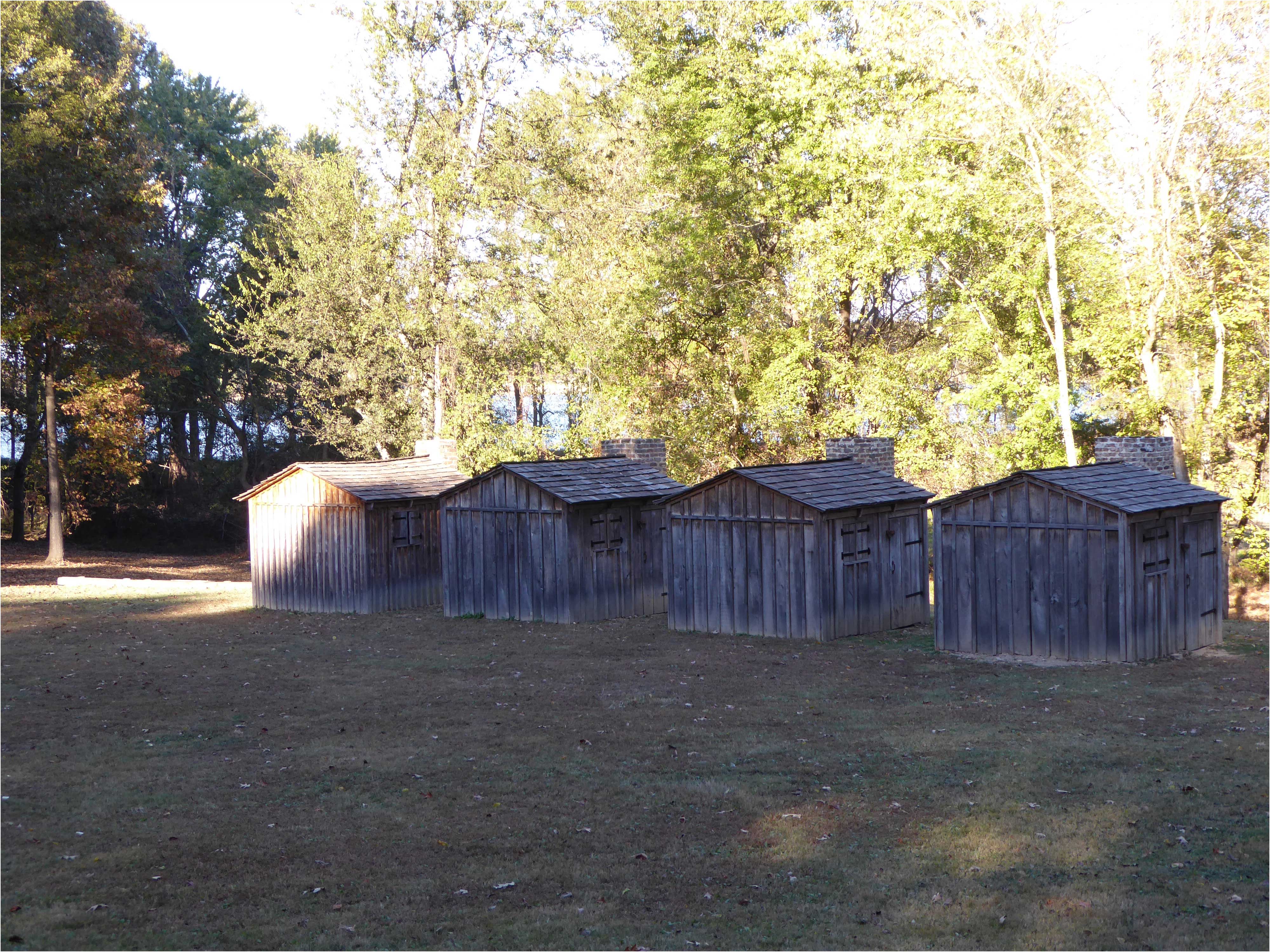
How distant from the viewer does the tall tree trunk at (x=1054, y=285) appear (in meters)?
25.5

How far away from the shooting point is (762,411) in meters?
33.8

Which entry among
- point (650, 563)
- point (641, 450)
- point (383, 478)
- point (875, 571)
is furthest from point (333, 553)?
point (875, 571)

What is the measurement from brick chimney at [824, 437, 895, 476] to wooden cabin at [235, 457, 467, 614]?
925 cm

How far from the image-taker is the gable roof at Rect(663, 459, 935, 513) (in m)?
20.3


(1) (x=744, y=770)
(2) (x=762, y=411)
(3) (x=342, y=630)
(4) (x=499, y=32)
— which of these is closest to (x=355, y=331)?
(4) (x=499, y=32)

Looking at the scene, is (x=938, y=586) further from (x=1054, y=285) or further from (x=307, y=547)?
(x=307, y=547)

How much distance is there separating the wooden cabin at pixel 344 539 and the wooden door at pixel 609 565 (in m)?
4.65

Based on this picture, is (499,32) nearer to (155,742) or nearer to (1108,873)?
(155,742)

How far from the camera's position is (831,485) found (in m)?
21.2

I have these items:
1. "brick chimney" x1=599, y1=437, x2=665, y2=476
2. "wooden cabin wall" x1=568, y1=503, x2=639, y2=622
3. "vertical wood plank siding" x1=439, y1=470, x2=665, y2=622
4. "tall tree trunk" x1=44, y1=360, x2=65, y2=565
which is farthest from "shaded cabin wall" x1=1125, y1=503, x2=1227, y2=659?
"tall tree trunk" x1=44, y1=360, x2=65, y2=565

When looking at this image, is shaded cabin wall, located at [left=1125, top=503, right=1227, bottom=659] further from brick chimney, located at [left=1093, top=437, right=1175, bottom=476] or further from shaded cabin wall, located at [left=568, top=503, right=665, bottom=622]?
shaded cabin wall, located at [left=568, top=503, right=665, bottom=622]

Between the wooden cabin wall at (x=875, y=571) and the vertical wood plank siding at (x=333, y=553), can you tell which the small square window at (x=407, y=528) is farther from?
the wooden cabin wall at (x=875, y=571)

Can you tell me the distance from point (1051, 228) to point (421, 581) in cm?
1682

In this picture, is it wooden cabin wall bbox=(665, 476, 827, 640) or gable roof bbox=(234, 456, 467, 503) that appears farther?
gable roof bbox=(234, 456, 467, 503)
